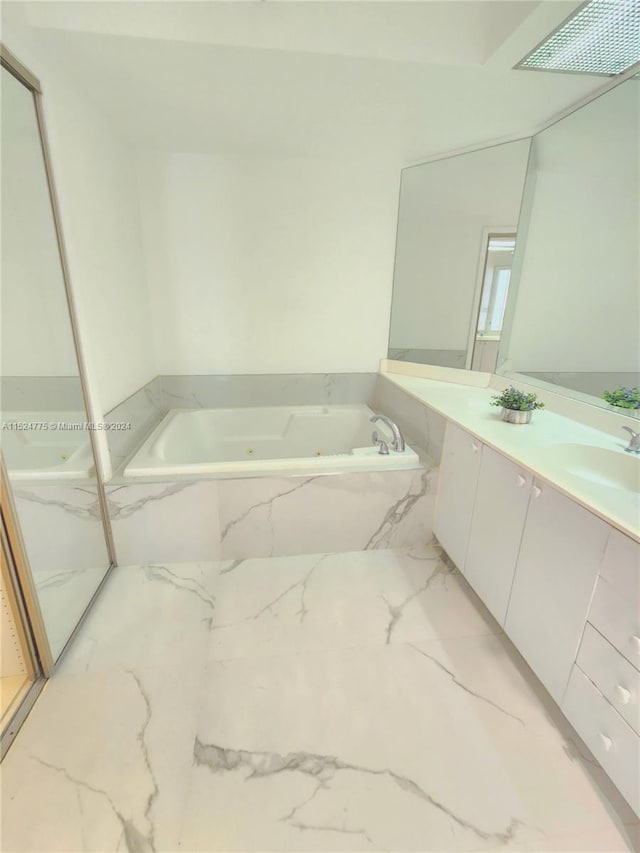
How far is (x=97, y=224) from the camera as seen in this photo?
1686 millimetres

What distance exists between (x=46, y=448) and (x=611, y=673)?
6.07ft

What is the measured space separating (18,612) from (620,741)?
68.4 inches

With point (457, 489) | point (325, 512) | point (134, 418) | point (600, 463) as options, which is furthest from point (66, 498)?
point (600, 463)

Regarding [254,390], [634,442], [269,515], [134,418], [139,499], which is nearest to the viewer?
[634,442]

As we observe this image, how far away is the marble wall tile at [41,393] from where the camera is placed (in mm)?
1183

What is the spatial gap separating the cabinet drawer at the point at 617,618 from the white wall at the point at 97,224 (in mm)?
1908

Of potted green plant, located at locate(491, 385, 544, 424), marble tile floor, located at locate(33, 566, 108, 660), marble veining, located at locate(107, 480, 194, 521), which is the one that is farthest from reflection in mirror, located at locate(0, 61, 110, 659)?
potted green plant, located at locate(491, 385, 544, 424)

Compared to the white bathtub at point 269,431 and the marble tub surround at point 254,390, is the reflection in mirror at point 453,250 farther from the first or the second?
the white bathtub at point 269,431

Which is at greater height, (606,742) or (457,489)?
(457,489)

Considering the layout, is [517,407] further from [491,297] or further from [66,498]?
[66,498]

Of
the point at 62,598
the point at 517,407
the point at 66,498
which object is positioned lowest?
the point at 62,598

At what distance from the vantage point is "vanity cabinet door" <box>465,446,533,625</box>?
1292 millimetres

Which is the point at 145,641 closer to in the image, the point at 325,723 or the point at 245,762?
the point at 245,762

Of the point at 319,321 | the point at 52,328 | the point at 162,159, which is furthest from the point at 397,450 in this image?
the point at 162,159
